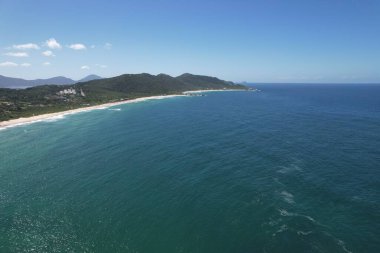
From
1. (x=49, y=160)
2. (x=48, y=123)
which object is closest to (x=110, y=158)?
(x=49, y=160)

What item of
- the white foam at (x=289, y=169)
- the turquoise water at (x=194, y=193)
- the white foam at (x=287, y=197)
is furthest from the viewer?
the white foam at (x=289, y=169)

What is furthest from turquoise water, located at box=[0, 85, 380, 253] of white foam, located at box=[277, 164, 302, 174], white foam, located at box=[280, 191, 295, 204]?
white foam, located at box=[277, 164, 302, 174]

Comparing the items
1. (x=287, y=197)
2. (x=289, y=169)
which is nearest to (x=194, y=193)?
(x=287, y=197)

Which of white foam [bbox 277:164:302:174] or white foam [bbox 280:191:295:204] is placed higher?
white foam [bbox 280:191:295:204]

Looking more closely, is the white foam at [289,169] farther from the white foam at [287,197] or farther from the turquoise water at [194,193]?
the white foam at [287,197]

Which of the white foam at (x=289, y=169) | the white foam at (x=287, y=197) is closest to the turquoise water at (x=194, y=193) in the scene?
the white foam at (x=287, y=197)

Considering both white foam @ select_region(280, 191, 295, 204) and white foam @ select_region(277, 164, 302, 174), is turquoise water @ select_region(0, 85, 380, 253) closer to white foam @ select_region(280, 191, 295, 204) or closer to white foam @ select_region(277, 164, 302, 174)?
white foam @ select_region(280, 191, 295, 204)

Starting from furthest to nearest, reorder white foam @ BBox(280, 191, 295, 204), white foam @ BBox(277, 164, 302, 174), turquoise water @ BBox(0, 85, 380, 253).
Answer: white foam @ BBox(277, 164, 302, 174) → white foam @ BBox(280, 191, 295, 204) → turquoise water @ BBox(0, 85, 380, 253)

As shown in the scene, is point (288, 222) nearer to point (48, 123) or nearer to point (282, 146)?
point (282, 146)

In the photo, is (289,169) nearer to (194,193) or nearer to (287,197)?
(287,197)
